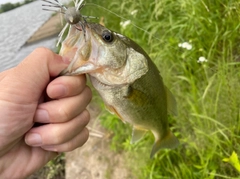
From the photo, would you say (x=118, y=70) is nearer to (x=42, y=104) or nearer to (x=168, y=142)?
(x=42, y=104)

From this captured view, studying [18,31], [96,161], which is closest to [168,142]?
[96,161]

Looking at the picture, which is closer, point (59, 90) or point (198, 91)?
point (59, 90)

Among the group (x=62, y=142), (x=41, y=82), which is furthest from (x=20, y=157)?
(x=41, y=82)

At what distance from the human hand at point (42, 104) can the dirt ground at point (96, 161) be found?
1.60 m

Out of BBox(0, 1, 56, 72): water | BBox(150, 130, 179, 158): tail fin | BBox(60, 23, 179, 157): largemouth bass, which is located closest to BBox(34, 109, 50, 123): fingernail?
BBox(60, 23, 179, 157): largemouth bass

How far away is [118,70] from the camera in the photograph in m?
1.25

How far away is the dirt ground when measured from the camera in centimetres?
303

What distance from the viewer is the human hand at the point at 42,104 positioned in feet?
4.08

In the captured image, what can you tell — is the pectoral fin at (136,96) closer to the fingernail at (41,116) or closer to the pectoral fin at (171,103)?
the pectoral fin at (171,103)

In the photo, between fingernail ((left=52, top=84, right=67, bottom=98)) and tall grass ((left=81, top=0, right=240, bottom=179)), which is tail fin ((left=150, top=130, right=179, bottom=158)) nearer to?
tall grass ((left=81, top=0, right=240, bottom=179))

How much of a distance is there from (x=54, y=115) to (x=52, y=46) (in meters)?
4.52

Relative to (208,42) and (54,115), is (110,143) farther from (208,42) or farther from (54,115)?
(54,115)

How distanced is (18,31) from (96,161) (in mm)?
4055

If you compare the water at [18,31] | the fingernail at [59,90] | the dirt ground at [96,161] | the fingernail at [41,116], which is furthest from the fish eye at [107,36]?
the water at [18,31]
